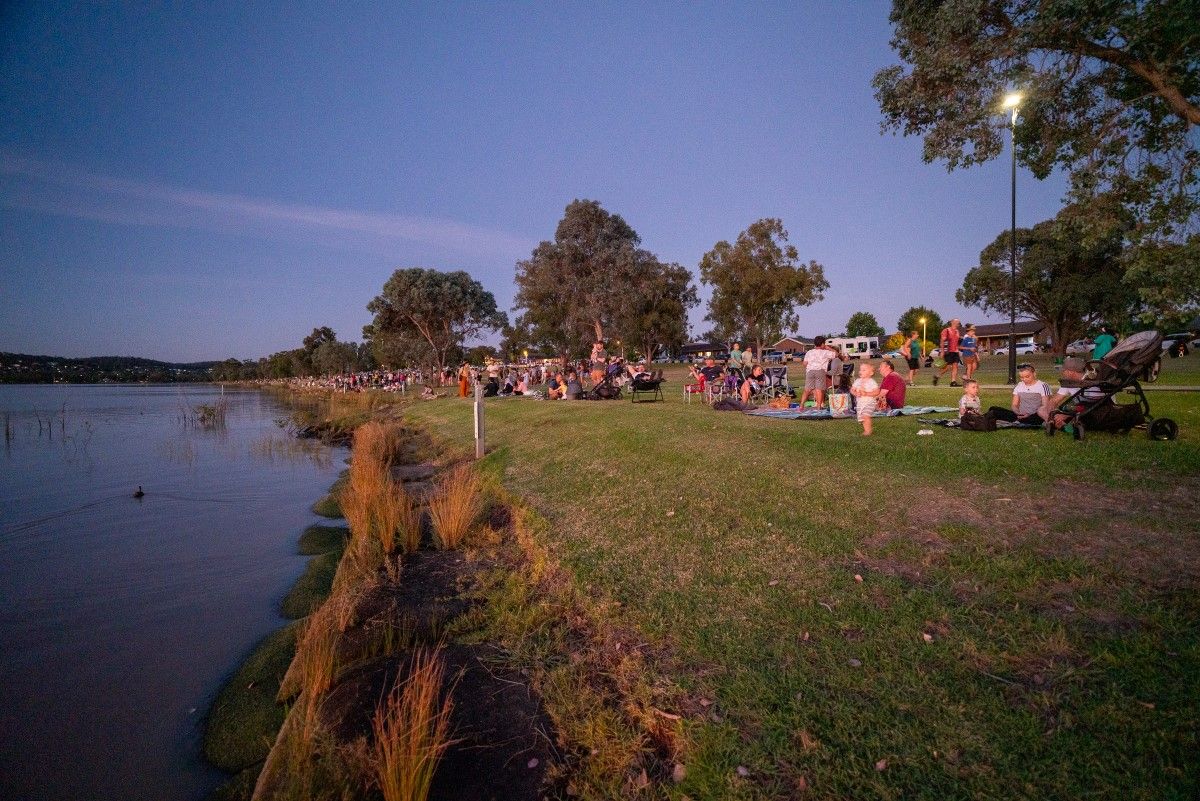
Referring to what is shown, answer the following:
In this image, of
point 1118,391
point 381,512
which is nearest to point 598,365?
point 381,512

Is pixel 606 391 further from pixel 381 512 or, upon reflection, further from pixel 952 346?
pixel 381 512

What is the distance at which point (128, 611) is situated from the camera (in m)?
7.34

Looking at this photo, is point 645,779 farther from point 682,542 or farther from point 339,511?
point 339,511

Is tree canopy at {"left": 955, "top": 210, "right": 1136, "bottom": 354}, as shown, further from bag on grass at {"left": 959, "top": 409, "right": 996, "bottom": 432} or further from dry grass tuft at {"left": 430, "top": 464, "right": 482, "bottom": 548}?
dry grass tuft at {"left": 430, "top": 464, "right": 482, "bottom": 548}

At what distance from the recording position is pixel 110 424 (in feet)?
106

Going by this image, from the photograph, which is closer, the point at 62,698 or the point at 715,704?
the point at 715,704

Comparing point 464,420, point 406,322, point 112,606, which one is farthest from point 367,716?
point 406,322

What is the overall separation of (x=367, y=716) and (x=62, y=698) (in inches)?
160

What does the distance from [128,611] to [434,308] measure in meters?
39.2

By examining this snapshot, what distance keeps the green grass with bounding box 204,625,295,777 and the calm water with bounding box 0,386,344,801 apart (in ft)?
0.44

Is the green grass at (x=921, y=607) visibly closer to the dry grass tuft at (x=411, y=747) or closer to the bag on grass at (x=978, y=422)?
the bag on grass at (x=978, y=422)

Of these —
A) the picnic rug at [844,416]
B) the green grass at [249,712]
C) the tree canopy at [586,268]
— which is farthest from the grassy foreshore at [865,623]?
the tree canopy at [586,268]

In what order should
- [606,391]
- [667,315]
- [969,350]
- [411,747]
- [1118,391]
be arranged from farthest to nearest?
1. [667,315]
2. [606,391]
3. [969,350]
4. [1118,391]
5. [411,747]

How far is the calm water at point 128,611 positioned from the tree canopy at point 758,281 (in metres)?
36.0
